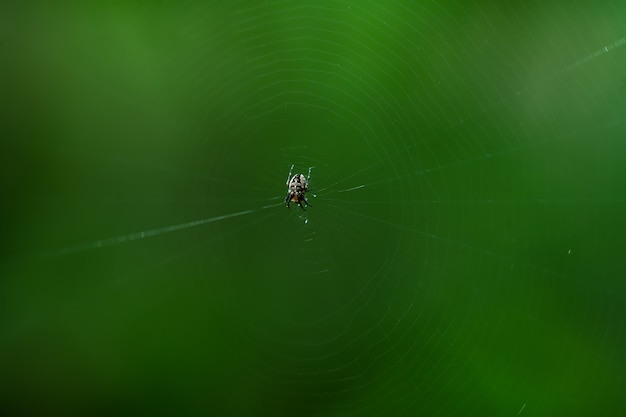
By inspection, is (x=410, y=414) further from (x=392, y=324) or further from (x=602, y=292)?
(x=602, y=292)

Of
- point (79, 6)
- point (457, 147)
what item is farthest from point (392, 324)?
point (79, 6)

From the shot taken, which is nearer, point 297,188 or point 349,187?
point 349,187

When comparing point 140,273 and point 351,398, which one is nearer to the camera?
Result: point 351,398

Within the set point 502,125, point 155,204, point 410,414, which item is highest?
point 502,125

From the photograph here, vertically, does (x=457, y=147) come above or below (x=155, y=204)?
above

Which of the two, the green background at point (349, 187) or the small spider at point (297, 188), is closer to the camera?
the green background at point (349, 187)

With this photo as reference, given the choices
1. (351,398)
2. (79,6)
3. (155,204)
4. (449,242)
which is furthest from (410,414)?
(79,6)
